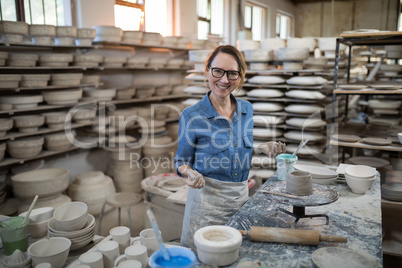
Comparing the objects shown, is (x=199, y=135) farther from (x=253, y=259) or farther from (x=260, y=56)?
(x=260, y=56)

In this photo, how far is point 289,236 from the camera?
4.95ft

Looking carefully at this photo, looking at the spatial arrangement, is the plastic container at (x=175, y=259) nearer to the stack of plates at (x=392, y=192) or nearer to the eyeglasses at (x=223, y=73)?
the eyeglasses at (x=223, y=73)

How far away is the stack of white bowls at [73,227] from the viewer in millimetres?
1954

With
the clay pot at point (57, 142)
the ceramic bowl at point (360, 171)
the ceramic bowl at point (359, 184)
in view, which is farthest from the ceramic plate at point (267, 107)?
the clay pot at point (57, 142)

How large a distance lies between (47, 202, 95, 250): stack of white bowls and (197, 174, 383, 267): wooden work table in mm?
885

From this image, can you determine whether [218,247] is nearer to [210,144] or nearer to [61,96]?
[210,144]

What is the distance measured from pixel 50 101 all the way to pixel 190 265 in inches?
143

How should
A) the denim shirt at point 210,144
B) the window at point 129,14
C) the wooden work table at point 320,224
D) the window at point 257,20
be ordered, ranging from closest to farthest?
1. the wooden work table at point 320,224
2. the denim shirt at point 210,144
3. the window at point 129,14
4. the window at point 257,20

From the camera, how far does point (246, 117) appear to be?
2.10 meters

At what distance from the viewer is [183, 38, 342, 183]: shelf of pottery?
3.90 m

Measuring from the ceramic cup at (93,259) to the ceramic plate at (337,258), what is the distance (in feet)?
3.41

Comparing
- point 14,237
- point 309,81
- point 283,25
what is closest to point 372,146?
point 309,81

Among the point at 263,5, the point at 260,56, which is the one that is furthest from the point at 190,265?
the point at 263,5

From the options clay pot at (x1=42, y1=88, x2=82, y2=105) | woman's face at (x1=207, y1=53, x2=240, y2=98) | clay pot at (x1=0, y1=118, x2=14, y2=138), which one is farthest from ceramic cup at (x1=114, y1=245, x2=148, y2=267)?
clay pot at (x1=42, y1=88, x2=82, y2=105)
